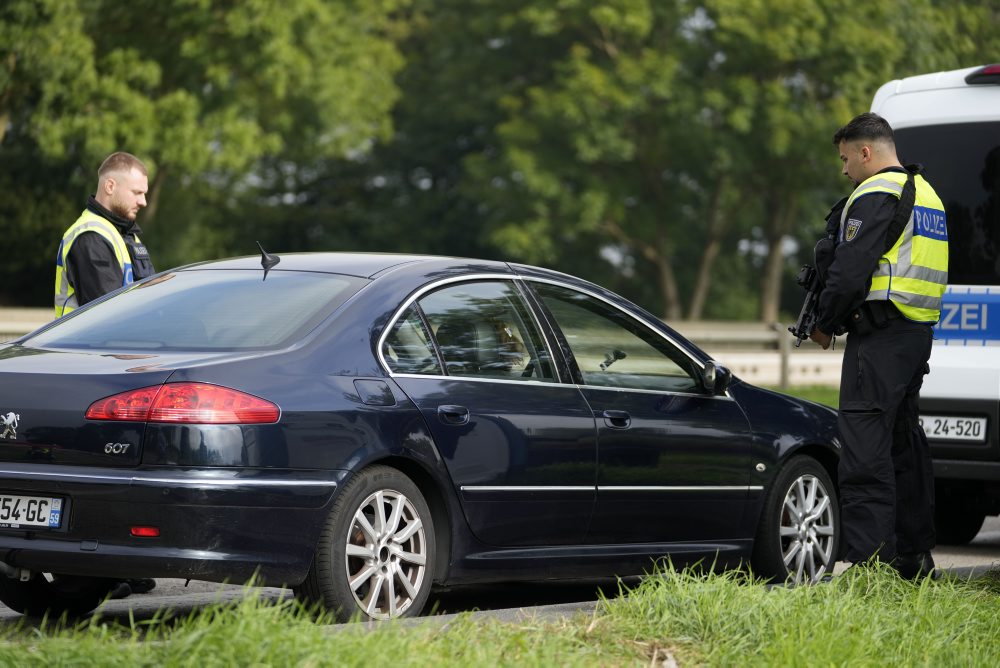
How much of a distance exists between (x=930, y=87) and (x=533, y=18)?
3176cm

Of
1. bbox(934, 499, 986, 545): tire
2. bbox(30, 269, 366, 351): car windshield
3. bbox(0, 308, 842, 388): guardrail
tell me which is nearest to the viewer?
bbox(30, 269, 366, 351): car windshield

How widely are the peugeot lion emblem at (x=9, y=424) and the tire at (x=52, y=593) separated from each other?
99 cm

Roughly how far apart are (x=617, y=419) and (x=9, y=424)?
2.42 metres

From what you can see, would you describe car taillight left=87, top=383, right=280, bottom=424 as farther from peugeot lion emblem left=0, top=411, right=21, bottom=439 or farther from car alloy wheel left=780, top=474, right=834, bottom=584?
car alloy wheel left=780, top=474, right=834, bottom=584

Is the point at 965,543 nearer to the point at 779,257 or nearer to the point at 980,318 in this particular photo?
the point at 980,318

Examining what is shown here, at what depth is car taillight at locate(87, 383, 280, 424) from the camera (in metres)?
5.40

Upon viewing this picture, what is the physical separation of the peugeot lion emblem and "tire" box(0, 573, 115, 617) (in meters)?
0.99

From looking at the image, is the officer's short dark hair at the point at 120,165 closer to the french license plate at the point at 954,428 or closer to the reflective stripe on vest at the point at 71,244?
the reflective stripe on vest at the point at 71,244

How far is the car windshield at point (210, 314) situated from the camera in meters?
5.97

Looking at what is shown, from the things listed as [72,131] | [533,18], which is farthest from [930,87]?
[533,18]

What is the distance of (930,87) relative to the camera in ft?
29.9

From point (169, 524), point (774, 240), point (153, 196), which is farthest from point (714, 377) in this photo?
point (774, 240)

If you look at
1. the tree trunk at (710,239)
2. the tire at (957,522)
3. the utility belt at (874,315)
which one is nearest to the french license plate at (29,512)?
the utility belt at (874,315)

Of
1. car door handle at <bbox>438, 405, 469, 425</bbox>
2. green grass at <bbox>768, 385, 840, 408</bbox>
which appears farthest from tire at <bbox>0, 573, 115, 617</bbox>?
green grass at <bbox>768, 385, 840, 408</bbox>
